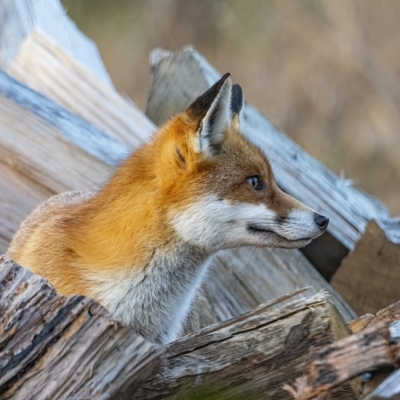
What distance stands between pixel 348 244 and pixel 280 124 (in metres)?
5.54

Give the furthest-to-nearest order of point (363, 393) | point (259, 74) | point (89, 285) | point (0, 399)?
point (259, 74)
point (89, 285)
point (363, 393)
point (0, 399)

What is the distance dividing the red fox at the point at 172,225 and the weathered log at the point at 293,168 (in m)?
0.82

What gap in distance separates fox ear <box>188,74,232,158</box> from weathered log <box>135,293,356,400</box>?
1134 mm

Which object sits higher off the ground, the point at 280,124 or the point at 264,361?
the point at 280,124

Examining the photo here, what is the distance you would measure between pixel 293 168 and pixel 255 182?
0.98m

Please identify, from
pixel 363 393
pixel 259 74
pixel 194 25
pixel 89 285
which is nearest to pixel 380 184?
pixel 259 74

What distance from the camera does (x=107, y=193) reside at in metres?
3.34

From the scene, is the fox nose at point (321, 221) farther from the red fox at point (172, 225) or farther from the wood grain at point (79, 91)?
the wood grain at point (79, 91)

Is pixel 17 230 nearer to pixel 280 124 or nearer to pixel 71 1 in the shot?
pixel 71 1

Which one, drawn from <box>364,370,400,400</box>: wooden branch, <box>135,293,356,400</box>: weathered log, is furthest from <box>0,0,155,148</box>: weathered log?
<box>364,370,400,400</box>: wooden branch

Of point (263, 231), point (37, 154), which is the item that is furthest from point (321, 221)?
point (37, 154)

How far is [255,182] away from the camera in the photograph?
327 cm

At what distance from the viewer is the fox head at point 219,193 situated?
3.11 meters

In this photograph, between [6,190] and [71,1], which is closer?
[6,190]
